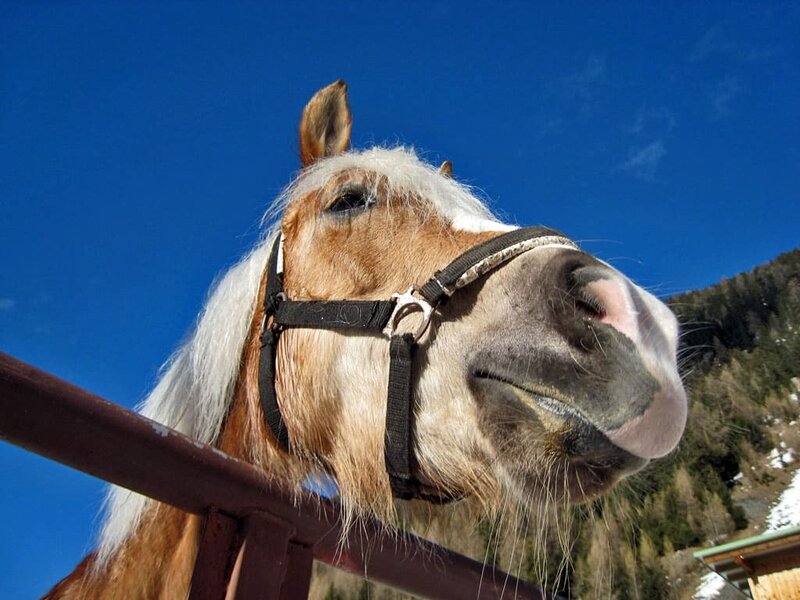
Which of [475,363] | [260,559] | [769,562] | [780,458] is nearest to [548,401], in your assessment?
[475,363]

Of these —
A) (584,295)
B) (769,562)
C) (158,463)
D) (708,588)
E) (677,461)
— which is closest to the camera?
(158,463)

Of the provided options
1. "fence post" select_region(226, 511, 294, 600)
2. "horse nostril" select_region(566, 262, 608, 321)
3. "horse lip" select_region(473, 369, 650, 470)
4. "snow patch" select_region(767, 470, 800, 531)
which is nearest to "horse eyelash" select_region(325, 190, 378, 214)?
"horse nostril" select_region(566, 262, 608, 321)

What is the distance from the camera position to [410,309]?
2.19m

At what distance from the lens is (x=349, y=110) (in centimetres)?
347

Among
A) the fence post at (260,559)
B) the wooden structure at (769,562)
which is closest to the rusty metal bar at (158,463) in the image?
the fence post at (260,559)

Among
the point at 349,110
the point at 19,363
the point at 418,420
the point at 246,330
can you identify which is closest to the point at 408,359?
the point at 418,420

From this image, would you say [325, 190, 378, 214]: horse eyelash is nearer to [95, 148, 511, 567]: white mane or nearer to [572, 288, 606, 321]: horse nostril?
[95, 148, 511, 567]: white mane

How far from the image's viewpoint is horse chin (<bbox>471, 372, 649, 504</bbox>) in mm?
1790

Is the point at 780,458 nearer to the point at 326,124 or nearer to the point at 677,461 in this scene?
the point at 677,461

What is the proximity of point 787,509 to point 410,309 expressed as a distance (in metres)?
55.6

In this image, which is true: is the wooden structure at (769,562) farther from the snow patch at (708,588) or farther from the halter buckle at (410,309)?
the snow patch at (708,588)

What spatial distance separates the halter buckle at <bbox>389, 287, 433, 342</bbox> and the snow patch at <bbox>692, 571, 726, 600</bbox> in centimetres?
4348

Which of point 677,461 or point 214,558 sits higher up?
point 677,461

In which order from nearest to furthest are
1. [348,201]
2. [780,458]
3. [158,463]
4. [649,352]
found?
1. [158,463]
2. [649,352]
3. [348,201]
4. [780,458]
